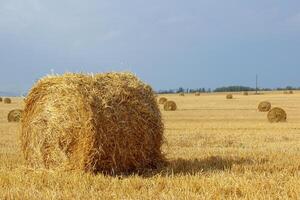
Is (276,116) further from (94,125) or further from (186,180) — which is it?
(186,180)

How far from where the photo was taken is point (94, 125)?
868 centimetres

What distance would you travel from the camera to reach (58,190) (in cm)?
722

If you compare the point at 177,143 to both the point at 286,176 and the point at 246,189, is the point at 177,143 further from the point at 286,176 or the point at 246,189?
the point at 246,189

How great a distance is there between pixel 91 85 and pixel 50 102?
969 mm

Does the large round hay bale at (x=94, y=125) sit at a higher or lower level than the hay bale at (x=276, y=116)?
higher

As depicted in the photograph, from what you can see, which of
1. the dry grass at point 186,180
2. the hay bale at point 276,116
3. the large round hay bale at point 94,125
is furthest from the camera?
the hay bale at point 276,116

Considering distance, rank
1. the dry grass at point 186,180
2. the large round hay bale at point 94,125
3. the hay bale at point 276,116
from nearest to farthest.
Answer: the dry grass at point 186,180
the large round hay bale at point 94,125
the hay bale at point 276,116

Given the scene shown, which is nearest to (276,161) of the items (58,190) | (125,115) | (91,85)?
(125,115)

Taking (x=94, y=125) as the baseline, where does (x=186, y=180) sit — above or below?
below

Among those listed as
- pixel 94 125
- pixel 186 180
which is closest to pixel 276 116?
pixel 94 125

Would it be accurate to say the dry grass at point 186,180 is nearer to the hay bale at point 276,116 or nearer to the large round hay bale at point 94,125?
the large round hay bale at point 94,125

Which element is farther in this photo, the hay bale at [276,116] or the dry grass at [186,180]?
the hay bale at [276,116]

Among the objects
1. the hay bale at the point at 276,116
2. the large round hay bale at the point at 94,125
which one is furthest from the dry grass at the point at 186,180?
the hay bale at the point at 276,116

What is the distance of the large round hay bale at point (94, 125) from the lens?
8805 millimetres
